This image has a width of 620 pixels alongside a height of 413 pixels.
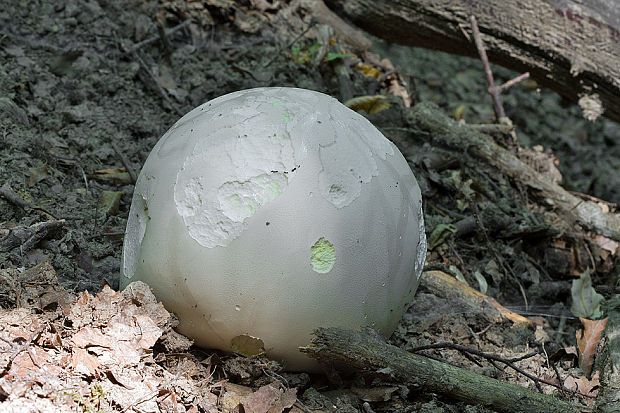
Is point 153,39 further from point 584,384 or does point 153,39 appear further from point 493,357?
point 584,384

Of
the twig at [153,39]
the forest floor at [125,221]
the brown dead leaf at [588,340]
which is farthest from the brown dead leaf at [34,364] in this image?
the twig at [153,39]

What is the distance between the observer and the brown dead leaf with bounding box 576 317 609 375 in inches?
102

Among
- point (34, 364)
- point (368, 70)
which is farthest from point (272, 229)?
point (368, 70)

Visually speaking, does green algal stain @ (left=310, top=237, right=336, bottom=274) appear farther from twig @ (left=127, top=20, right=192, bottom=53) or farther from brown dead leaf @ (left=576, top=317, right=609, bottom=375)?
twig @ (left=127, top=20, right=192, bottom=53)

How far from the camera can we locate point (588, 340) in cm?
266

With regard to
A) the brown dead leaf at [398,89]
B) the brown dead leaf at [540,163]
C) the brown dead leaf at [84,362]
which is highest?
the brown dead leaf at [84,362]

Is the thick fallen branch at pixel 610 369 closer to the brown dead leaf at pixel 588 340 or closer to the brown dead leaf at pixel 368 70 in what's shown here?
the brown dead leaf at pixel 588 340

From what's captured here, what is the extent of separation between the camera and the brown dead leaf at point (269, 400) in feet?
6.22

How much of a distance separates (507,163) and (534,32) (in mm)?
890

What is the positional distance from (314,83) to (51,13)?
1534mm

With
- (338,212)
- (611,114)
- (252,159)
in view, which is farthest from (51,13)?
(611,114)

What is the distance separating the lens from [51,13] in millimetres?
3512

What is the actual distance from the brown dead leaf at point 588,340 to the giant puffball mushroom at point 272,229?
1.03 meters

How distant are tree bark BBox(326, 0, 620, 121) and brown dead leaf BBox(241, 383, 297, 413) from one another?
2851 mm
